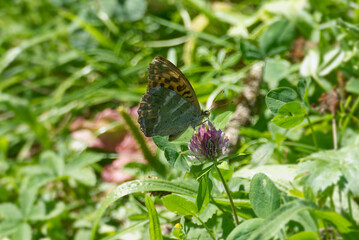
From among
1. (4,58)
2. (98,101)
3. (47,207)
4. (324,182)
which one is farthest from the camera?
(4,58)

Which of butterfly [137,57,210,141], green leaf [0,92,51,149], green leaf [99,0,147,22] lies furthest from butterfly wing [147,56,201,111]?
green leaf [99,0,147,22]

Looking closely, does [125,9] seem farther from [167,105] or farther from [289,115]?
[289,115]

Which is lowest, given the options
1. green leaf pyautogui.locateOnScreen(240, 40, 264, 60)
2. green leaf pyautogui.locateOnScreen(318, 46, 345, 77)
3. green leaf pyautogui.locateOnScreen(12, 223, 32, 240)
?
green leaf pyautogui.locateOnScreen(12, 223, 32, 240)

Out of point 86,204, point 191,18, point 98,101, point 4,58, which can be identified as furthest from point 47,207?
point 191,18

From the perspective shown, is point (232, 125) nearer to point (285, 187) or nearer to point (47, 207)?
point (285, 187)

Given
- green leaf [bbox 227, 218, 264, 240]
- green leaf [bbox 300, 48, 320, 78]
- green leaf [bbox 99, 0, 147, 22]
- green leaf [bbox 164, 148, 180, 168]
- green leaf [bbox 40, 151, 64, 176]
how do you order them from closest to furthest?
green leaf [bbox 227, 218, 264, 240], green leaf [bbox 164, 148, 180, 168], green leaf [bbox 300, 48, 320, 78], green leaf [bbox 40, 151, 64, 176], green leaf [bbox 99, 0, 147, 22]

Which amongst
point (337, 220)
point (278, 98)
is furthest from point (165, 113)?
point (337, 220)

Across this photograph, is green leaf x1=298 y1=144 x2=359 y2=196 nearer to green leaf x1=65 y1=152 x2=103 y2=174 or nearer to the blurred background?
the blurred background
